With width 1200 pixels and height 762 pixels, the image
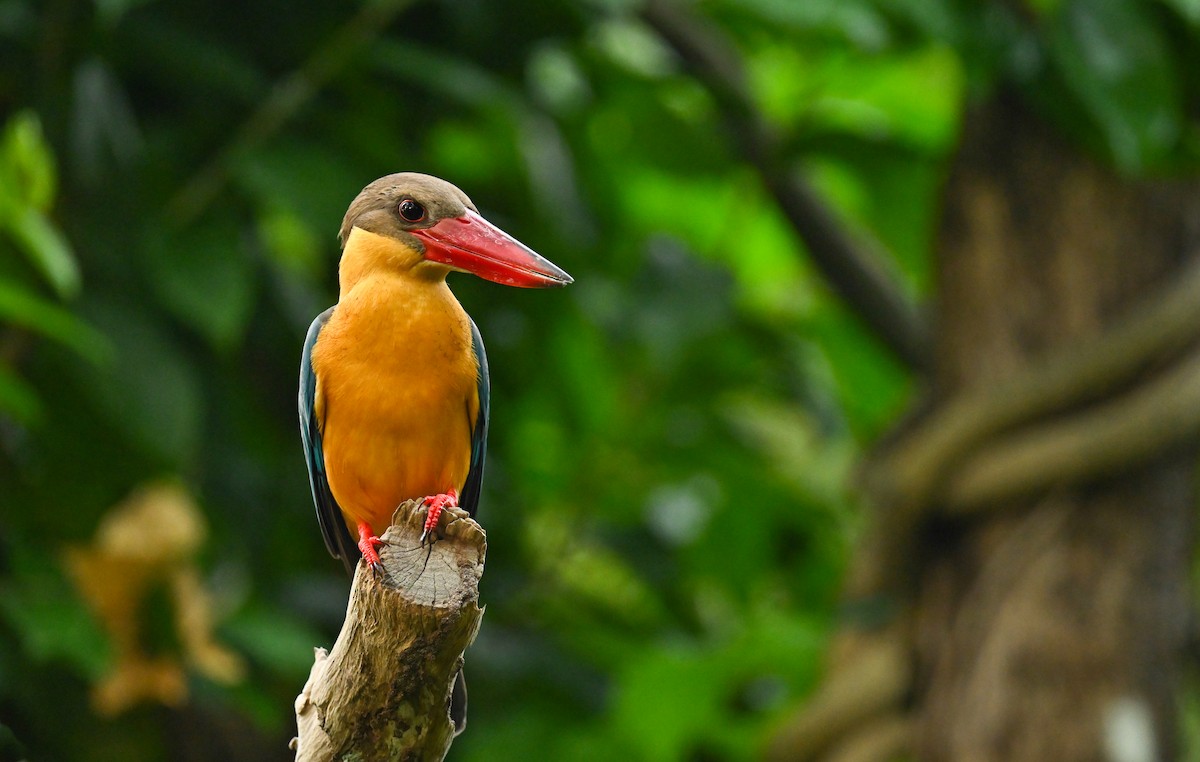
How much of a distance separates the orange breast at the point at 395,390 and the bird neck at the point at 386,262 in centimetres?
1

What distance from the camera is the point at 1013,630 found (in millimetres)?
5191

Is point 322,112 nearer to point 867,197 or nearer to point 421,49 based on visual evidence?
point 421,49

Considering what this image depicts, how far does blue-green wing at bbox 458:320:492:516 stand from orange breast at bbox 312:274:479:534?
4cm

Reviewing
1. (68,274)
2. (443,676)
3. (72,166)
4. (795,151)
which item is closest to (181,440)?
(68,274)

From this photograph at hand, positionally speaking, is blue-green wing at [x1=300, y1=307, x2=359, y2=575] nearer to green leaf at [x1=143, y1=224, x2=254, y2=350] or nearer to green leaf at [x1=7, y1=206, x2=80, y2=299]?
green leaf at [x1=7, y1=206, x2=80, y2=299]

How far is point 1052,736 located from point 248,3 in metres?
3.76

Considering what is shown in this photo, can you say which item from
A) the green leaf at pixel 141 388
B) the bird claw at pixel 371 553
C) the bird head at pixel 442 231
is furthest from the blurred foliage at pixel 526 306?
the bird claw at pixel 371 553

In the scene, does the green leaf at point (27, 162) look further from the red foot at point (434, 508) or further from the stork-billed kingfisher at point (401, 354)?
the red foot at point (434, 508)

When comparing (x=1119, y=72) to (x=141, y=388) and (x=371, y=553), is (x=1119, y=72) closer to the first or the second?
(x=141, y=388)

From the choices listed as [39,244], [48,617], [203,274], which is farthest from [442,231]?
[48,617]

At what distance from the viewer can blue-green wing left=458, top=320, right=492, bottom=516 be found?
9.17 feet

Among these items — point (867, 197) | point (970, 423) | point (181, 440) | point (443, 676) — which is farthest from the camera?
point (867, 197)

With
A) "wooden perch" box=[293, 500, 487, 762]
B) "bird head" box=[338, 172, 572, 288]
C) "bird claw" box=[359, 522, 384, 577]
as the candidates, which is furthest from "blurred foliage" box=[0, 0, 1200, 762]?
"wooden perch" box=[293, 500, 487, 762]

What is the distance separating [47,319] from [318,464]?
118cm
